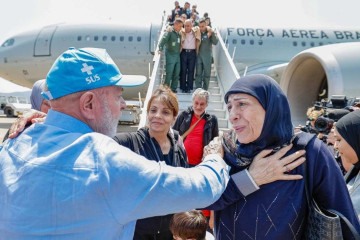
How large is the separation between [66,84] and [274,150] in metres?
0.80

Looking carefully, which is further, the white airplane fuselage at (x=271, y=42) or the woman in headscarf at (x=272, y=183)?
the white airplane fuselage at (x=271, y=42)

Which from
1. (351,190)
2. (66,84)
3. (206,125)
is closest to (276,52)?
(206,125)

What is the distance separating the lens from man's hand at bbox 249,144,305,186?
5.10 ft

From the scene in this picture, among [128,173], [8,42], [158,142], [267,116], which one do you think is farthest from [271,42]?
[128,173]

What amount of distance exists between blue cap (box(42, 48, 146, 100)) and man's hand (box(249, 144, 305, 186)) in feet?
2.01

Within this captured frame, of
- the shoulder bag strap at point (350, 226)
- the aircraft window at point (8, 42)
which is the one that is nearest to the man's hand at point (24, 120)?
the shoulder bag strap at point (350, 226)

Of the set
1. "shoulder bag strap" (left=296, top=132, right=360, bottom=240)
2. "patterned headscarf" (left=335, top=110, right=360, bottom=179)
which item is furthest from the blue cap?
"patterned headscarf" (left=335, top=110, right=360, bottom=179)

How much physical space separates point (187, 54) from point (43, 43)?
797cm

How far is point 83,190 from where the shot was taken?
112cm

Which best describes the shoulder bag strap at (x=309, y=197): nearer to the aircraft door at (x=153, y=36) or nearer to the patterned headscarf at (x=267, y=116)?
the patterned headscarf at (x=267, y=116)

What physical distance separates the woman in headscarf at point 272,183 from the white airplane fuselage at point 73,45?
11845mm

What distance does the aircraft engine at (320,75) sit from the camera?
7188 mm

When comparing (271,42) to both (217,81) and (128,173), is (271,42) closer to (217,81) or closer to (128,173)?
(217,81)

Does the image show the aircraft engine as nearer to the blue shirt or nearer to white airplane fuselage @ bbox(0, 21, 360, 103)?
white airplane fuselage @ bbox(0, 21, 360, 103)
